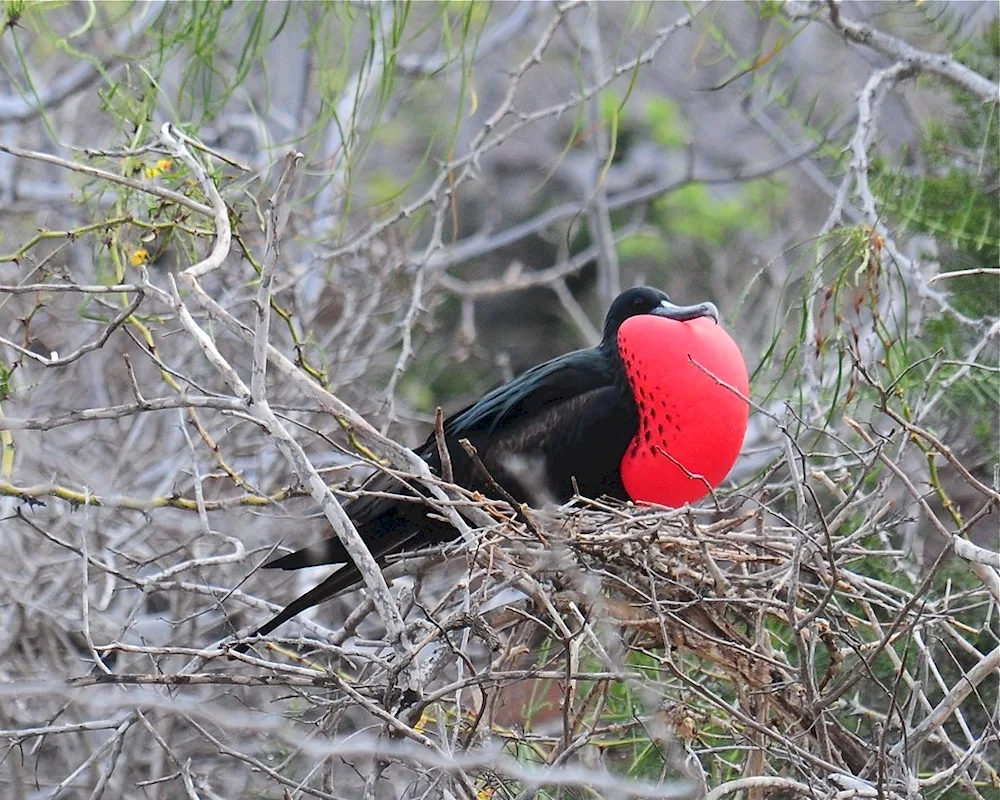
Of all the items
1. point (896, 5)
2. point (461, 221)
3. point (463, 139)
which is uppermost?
point (896, 5)

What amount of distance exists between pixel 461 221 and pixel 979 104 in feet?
14.2

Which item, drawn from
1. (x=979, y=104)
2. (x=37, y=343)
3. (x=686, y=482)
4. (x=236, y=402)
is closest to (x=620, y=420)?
(x=686, y=482)

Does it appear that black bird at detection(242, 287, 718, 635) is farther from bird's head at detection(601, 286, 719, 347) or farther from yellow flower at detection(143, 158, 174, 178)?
yellow flower at detection(143, 158, 174, 178)

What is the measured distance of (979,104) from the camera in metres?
2.75

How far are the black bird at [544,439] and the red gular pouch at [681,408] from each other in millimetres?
31

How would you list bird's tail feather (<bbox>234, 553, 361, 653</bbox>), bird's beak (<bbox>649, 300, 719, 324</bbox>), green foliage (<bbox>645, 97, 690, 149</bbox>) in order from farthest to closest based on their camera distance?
green foliage (<bbox>645, 97, 690, 149</bbox>), bird's beak (<bbox>649, 300, 719, 324</bbox>), bird's tail feather (<bbox>234, 553, 361, 653</bbox>)

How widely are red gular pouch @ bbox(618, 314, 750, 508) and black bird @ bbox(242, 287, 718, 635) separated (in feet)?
0.10

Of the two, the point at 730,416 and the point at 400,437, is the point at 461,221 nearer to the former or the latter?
the point at 400,437

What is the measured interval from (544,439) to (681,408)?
0.24 metres

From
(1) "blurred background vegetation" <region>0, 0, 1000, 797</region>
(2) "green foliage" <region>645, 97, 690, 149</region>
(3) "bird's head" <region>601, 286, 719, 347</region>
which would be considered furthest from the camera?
(2) "green foliage" <region>645, 97, 690, 149</region>

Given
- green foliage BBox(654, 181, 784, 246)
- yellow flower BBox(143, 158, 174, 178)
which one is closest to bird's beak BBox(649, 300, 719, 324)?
yellow flower BBox(143, 158, 174, 178)

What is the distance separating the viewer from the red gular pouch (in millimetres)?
2193

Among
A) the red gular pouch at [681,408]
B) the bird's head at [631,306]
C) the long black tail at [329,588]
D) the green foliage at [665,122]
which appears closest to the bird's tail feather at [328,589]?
the long black tail at [329,588]

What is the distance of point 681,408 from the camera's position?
2.21 m
